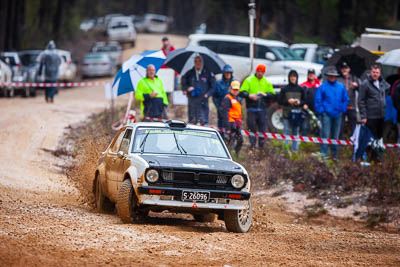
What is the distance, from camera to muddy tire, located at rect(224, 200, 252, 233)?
10.2 m

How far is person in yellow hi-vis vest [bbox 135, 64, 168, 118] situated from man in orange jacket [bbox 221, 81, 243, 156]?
134 cm

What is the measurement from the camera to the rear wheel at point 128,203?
1003cm

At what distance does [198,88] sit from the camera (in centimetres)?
1789

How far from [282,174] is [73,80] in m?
23.5

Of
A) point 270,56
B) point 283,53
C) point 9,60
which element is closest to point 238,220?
point 270,56

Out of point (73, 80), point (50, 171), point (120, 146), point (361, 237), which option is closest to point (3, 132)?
point (50, 171)

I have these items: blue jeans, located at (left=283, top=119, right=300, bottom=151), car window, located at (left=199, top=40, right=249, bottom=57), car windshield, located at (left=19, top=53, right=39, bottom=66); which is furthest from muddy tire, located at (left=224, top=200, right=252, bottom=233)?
car windshield, located at (left=19, top=53, right=39, bottom=66)

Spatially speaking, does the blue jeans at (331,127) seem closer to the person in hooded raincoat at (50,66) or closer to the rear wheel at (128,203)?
the rear wheel at (128,203)

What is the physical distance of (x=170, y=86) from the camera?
68.8ft

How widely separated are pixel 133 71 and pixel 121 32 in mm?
41390

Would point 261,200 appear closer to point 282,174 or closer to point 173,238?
point 282,174

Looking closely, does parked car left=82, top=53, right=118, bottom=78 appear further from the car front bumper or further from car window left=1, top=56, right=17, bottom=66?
the car front bumper

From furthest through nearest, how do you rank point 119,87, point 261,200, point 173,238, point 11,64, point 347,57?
1. point 11,64
2. point 347,57
3. point 119,87
4. point 261,200
5. point 173,238

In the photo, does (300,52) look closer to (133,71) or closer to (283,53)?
(283,53)
